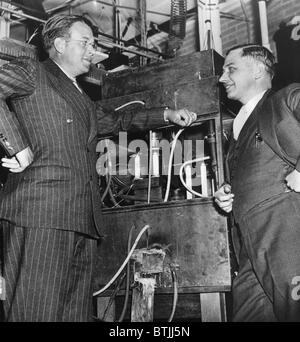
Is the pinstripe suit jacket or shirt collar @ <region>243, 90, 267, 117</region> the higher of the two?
shirt collar @ <region>243, 90, 267, 117</region>

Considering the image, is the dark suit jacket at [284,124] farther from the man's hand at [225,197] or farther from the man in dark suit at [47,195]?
the man in dark suit at [47,195]

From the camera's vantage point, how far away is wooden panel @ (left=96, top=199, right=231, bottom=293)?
276cm

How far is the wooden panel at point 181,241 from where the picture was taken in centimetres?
276

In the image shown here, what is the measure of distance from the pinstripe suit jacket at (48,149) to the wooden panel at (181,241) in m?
0.68

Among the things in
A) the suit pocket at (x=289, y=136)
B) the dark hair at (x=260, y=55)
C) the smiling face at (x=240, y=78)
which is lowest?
the suit pocket at (x=289, y=136)

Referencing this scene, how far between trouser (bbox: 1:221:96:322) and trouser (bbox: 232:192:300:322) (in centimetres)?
99

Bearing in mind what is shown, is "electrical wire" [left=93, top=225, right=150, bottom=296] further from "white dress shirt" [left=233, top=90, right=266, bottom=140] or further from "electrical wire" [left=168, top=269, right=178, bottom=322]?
"white dress shirt" [left=233, top=90, right=266, bottom=140]

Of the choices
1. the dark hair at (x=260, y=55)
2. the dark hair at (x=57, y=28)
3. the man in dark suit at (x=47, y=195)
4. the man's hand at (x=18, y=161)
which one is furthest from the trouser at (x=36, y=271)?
the dark hair at (x=260, y=55)

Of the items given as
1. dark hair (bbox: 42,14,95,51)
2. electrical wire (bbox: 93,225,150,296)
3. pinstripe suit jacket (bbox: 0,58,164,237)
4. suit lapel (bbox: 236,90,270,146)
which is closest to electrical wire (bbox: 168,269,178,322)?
electrical wire (bbox: 93,225,150,296)

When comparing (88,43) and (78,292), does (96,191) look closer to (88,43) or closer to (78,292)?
(78,292)
